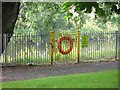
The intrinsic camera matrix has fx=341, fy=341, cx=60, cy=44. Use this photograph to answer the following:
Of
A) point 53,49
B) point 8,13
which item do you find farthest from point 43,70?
point 8,13

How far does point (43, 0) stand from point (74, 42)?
532 cm

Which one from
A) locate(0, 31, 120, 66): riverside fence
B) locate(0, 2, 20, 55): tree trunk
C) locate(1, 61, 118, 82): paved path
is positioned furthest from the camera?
locate(0, 31, 120, 66): riverside fence

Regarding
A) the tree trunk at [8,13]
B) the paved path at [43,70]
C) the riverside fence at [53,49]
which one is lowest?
the paved path at [43,70]

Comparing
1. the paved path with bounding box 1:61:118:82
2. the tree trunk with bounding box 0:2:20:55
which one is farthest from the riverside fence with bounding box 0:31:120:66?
the tree trunk with bounding box 0:2:20:55

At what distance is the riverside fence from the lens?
54.2ft

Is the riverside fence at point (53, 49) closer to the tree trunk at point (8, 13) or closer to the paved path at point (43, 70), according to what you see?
the paved path at point (43, 70)

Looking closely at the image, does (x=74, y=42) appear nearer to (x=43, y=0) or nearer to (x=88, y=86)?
(x=43, y=0)

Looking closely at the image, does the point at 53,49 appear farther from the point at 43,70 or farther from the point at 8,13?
the point at 8,13

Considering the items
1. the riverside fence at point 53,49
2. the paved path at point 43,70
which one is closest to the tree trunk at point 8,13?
the paved path at point 43,70

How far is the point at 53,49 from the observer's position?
56.3 ft

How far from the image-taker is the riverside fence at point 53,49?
16.5m

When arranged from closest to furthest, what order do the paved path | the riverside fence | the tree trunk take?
the tree trunk → the paved path → the riverside fence

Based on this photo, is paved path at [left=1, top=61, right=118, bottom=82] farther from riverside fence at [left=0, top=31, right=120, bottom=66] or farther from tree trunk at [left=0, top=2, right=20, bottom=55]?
tree trunk at [left=0, top=2, right=20, bottom=55]

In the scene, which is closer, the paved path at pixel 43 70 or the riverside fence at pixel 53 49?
the paved path at pixel 43 70
